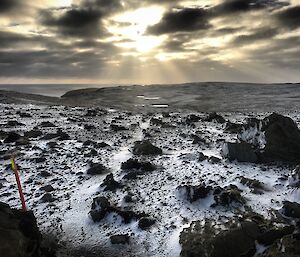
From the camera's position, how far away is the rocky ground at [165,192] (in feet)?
35.1

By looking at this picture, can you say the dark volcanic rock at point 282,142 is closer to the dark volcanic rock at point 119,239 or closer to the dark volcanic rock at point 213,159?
the dark volcanic rock at point 213,159

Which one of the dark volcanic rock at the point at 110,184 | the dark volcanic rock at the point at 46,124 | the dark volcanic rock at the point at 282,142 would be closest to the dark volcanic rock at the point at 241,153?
the dark volcanic rock at the point at 282,142

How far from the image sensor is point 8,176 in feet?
58.0

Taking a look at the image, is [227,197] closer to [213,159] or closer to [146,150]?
[213,159]

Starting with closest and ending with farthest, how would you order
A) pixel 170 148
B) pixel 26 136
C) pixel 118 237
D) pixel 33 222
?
pixel 33 222, pixel 118 237, pixel 170 148, pixel 26 136

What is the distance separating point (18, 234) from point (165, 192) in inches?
274

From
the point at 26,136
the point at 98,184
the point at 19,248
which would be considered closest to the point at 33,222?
the point at 19,248

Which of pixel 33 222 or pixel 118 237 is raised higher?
pixel 33 222

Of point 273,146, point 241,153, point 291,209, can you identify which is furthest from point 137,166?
point 291,209

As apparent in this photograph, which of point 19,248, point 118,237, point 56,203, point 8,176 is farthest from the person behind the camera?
point 8,176

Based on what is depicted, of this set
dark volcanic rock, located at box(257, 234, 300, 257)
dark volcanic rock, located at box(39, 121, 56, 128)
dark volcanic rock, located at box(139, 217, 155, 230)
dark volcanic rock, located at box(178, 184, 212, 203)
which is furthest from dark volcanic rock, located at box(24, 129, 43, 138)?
dark volcanic rock, located at box(257, 234, 300, 257)

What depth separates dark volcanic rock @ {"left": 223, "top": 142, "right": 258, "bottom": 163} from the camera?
59.4 feet

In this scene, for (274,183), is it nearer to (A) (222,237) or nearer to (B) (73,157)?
(A) (222,237)

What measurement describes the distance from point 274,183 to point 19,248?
10.8 meters
